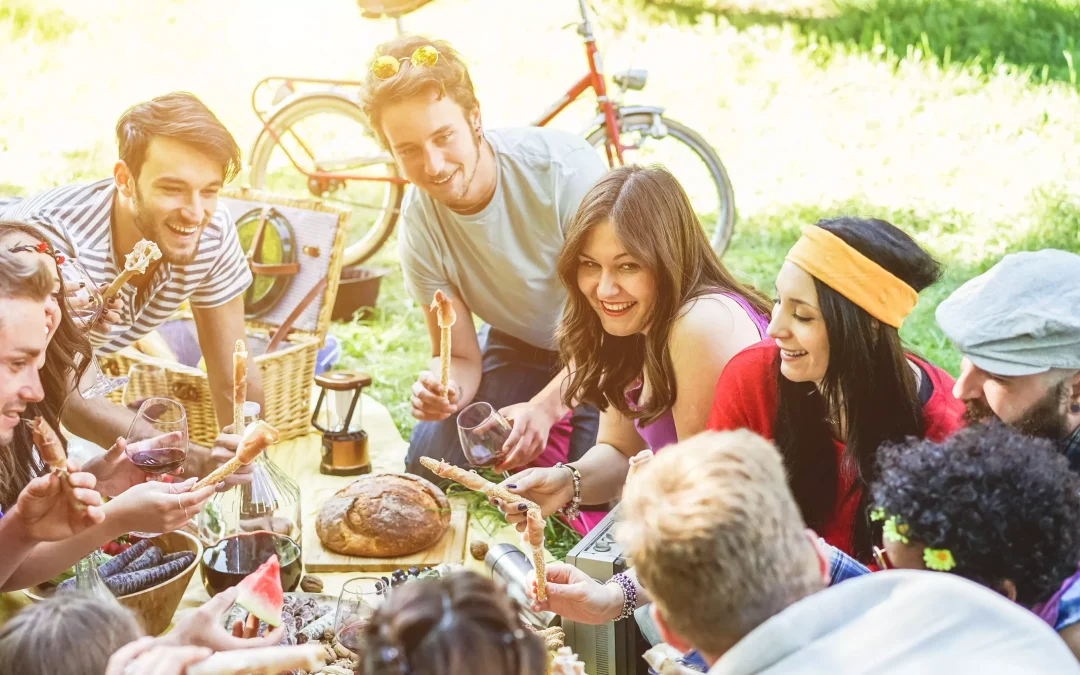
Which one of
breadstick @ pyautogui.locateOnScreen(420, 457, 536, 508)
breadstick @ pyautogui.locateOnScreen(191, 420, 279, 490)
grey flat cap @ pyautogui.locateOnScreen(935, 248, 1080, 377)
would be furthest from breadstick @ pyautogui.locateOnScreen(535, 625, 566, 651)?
grey flat cap @ pyautogui.locateOnScreen(935, 248, 1080, 377)

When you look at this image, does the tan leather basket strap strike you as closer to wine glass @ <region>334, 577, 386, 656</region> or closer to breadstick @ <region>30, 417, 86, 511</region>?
breadstick @ <region>30, 417, 86, 511</region>

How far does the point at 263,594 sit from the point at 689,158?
18.7ft

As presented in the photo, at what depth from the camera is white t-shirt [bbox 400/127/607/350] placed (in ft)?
11.4

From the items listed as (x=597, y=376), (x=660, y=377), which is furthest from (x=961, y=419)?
(x=597, y=376)

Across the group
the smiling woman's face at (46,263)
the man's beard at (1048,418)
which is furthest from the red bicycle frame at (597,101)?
the man's beard at (1048,418)

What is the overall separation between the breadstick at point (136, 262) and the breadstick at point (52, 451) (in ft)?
1.73

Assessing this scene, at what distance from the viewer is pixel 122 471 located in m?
2.61

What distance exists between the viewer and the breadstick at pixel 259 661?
1.46 meters

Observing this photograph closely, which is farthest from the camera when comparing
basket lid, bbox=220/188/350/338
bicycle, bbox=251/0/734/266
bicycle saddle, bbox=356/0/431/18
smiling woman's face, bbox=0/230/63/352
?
bicycle, bbox=251/0/734/266

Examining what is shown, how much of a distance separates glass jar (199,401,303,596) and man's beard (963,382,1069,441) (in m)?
1.69

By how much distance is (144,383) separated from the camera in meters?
3.65

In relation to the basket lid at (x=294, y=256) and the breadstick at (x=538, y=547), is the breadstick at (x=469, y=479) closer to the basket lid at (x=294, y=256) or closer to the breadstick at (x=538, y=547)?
the breadstick at (x=538, y=547)

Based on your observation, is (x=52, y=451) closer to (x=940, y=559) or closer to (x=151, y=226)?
(x=151, y=226)

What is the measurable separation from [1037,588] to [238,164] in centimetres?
227
